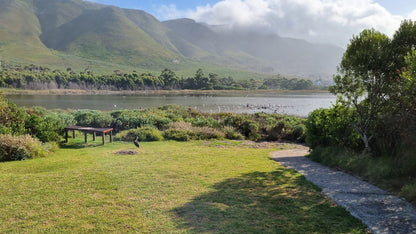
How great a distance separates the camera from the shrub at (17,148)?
959 centimetres

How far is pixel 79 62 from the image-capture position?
17675cm

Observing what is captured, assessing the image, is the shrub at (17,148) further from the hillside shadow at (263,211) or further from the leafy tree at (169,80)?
the leafy tree at (169,80)

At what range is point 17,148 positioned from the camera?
9.77 metres

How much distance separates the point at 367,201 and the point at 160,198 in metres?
4.43

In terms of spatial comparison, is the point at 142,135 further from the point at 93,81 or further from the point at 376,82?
the point at 93,81

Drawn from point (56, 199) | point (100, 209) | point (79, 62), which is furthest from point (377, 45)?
point (79, 62)

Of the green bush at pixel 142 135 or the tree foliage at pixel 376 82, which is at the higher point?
the tree foliage at pixel 376 82

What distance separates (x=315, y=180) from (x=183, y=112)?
62.2 feet

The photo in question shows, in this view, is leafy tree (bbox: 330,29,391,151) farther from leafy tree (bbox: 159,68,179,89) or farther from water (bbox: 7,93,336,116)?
leafy tree (bbox: 159,68,179,89)

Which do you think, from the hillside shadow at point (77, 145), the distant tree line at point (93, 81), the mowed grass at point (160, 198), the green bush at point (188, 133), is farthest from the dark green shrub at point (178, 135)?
the distant tree line at point (93, 81)

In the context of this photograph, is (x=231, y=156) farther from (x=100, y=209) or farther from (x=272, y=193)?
(x=100, y=209)

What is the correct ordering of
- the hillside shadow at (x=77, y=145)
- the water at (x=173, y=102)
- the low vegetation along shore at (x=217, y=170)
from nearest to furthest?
the low vegetation along shore at (x=217, y=170) < the hillside shadow at (x=77, y=145) < the water at (x=173, y=102)

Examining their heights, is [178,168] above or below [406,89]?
below

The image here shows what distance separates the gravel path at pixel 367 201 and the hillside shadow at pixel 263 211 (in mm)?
309
